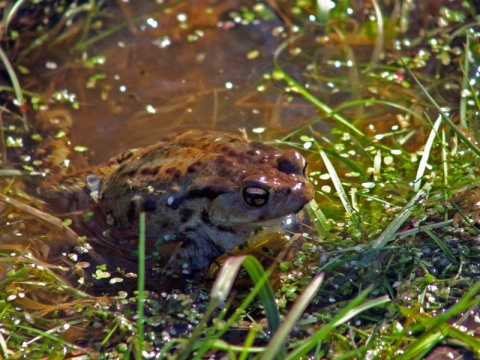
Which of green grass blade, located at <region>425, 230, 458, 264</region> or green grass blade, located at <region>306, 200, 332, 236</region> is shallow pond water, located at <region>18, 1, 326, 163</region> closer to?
green grass blade, located at <region>306, 200, 332, 236</region>

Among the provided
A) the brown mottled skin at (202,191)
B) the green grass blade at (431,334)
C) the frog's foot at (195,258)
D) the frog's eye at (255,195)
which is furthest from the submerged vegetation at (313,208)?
the frog's eye at (255,195)

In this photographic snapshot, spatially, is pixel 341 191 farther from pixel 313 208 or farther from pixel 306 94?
pixel 306 94

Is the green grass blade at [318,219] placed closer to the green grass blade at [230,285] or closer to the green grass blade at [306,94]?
the green grass blade at [306,94]

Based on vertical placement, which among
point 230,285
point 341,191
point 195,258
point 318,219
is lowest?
point 195,258

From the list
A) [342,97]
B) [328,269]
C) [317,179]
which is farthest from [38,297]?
[342,97]

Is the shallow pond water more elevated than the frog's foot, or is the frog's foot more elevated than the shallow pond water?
the shallow pond water

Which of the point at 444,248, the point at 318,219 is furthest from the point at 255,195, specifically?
the point at 444,248

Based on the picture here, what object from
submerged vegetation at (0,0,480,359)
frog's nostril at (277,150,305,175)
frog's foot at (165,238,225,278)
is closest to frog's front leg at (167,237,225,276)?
frog's foot at (165,238,225,278)
